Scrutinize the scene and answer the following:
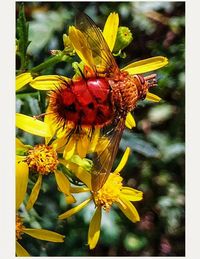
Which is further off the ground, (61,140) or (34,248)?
(61,140)

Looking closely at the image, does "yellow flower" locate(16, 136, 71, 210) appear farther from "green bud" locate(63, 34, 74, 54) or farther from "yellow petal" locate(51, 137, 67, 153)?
"green bud" locate(63, 34, 74, 54)

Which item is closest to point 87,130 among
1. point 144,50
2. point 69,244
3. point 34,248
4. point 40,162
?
point 40,162

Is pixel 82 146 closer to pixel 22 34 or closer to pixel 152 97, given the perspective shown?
pixel 152 97

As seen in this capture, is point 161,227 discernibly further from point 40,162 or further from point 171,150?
Result: point 40,162

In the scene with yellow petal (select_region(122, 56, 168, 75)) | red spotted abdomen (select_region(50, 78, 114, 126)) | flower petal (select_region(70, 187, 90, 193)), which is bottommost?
flower petal (select_region(70, 187, 90, 193))

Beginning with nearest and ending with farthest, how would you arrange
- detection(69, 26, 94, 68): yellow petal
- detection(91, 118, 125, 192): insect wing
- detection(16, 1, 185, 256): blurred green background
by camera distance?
detection(91, 118, 125, 192): insect wing → detection(69, 26, 94, 68): yellow petal → detection(16, 1, 185, 256): blurred green background

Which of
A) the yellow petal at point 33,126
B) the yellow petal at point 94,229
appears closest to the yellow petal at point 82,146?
the yellow petal at point 33,126

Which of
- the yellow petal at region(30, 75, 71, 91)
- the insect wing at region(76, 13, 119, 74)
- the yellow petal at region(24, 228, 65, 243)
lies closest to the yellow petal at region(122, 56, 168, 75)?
the insect wing at region(76, 13, 119, 74)
